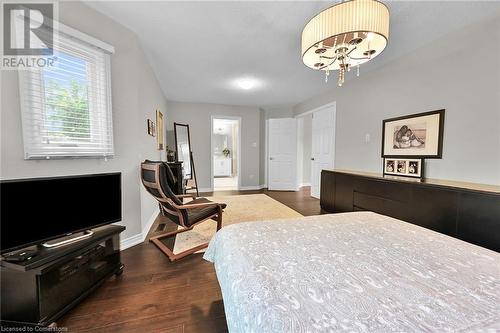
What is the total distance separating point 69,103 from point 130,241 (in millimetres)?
1545

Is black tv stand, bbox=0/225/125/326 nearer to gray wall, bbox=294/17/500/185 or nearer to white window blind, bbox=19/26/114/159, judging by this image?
white window blind, bbox=19/26/114/159

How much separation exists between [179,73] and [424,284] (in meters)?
3.79

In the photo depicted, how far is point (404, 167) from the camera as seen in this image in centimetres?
268

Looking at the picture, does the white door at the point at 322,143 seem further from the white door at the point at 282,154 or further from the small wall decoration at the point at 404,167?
the small wall decoration at the point at 404,167

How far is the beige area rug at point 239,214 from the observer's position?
2414 millimetres

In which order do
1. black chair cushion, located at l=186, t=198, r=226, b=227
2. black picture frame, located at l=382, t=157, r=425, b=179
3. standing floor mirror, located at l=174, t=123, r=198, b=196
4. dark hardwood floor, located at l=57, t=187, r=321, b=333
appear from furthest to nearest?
standing floor mirror, located at l=174, t=123, r=198, b=196 < black picture frame, located at l=382, t=157, r=425, b=179 < black chair cushion, located at l=186, t=198, r=226, b=227 < dark hardwood floor, located at l=57, t=187, r=321, b=333

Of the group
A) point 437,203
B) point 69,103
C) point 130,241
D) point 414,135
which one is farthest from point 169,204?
point 414,135

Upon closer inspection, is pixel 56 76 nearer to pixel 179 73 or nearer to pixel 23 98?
pixel 23 98

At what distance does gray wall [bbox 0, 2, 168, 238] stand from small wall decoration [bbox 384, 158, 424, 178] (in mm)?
3473

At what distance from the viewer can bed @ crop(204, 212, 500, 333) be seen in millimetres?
585

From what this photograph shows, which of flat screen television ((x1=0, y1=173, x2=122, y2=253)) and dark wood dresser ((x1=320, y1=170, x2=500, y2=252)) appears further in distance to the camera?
dark wood dresser ((x1=320, y1=170, x2=500, y2=252))

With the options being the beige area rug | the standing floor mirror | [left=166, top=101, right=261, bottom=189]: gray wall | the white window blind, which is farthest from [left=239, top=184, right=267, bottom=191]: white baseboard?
the white window blind

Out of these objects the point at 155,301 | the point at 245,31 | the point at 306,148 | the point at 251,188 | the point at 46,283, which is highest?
the point at 245,31

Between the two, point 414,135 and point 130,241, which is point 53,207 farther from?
point 414,135
